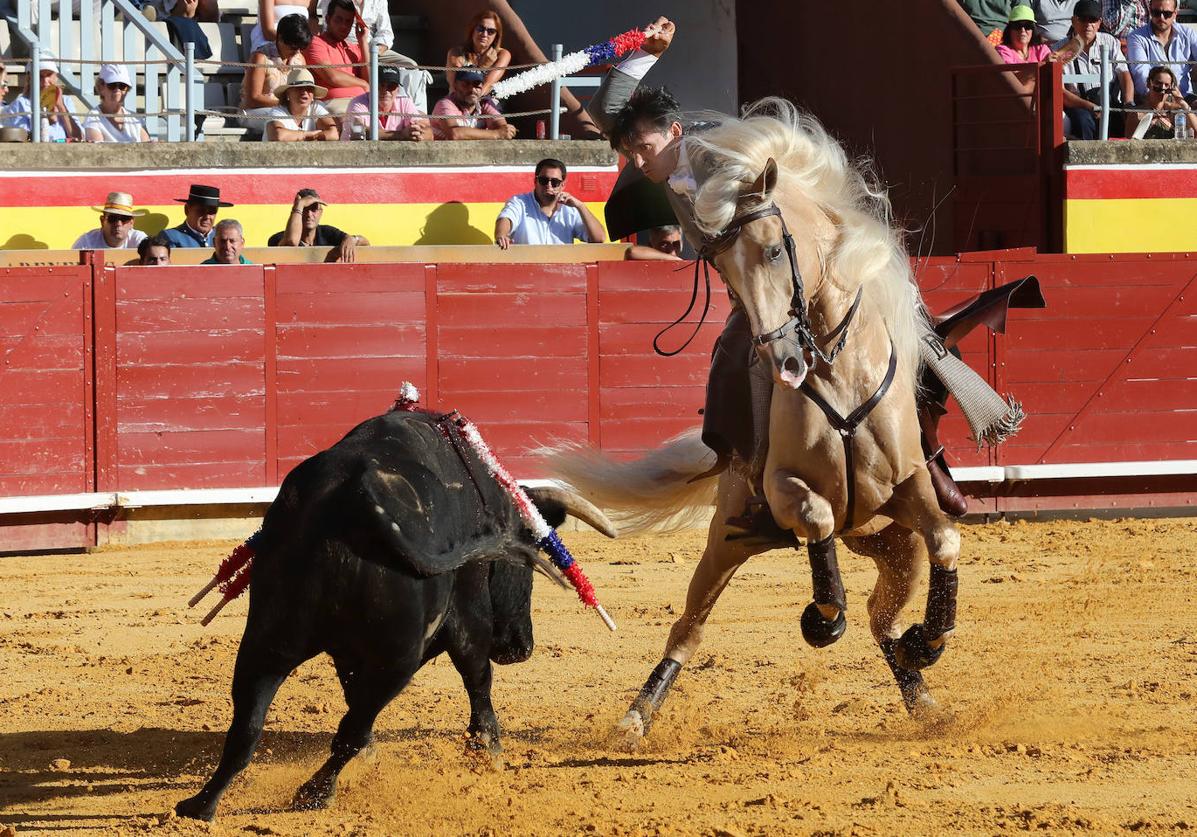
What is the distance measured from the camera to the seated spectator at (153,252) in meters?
9.83

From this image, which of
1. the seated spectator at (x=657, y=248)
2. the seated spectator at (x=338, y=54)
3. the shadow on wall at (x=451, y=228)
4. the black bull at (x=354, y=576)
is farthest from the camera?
the seated spectator at (x=338, y=54)

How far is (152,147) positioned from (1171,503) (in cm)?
713

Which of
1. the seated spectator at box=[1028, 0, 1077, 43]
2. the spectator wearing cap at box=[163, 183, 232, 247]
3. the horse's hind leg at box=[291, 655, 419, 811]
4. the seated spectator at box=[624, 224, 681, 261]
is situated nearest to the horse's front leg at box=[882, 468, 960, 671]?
the horse's hind leg at box=[291, 655, 419, 811]

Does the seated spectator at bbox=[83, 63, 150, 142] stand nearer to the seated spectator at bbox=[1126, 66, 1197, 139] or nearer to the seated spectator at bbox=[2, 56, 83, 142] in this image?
the seated spectator at bbox=[2, 56, 83, 142]

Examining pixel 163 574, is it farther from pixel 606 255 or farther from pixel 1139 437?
pixel 1139 437

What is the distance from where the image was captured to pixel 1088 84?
1355 centimetres

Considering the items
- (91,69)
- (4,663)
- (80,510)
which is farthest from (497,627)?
(91,69)

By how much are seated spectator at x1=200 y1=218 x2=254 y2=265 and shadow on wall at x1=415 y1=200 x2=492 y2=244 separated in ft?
6.74

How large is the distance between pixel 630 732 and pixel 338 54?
8012 millimetres

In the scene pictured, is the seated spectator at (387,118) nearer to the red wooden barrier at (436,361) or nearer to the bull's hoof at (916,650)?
the red wooden barrier at (436,361)

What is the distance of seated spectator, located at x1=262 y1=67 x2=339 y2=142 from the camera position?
11688 mm

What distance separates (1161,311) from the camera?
35.3 ft

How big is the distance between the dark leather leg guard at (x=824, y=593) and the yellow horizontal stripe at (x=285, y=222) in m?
7.18

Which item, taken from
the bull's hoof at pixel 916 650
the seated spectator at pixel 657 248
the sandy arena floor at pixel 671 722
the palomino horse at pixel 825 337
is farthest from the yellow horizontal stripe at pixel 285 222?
the bull's hoof at pixel 916 650
